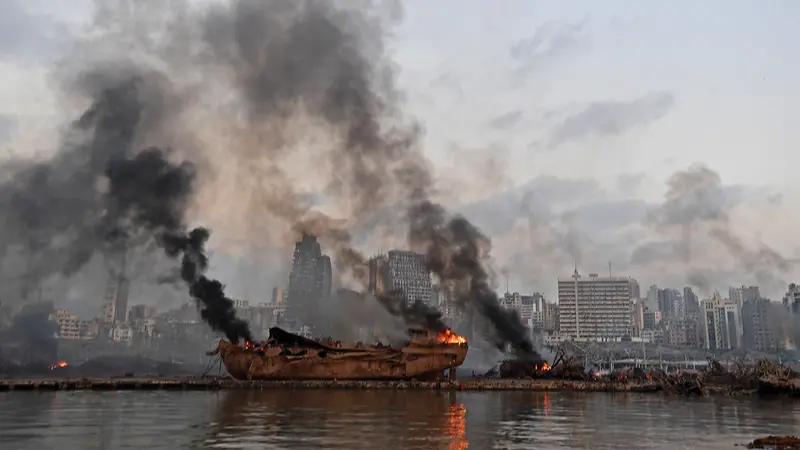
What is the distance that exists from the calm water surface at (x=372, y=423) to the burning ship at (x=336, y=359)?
18.4 m

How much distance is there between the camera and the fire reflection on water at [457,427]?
23383mm

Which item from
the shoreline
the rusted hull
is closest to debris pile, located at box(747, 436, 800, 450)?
the shoreline

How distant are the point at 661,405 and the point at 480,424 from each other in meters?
23.6

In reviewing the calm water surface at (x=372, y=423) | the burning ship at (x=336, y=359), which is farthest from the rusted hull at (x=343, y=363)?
the calm water surface at (x=372, y=423)

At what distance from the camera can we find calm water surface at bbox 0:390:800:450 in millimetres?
23828

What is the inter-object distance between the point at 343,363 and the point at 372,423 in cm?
3778

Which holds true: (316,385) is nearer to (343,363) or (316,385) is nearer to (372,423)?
(343,363)

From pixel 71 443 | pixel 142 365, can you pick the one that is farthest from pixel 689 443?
pixel 142 365

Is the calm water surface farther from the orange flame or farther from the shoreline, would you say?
the orange flame

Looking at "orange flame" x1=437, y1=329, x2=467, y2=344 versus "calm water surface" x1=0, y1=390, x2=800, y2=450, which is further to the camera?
"orange flame" x1=437, y1=329, x2=467, y2=344

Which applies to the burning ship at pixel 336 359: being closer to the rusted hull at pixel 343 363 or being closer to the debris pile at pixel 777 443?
the rusted hull at pixel 343 363

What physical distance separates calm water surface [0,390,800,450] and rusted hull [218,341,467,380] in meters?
18.4

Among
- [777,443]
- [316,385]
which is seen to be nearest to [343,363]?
[316,385]

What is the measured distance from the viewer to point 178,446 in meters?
22.5
